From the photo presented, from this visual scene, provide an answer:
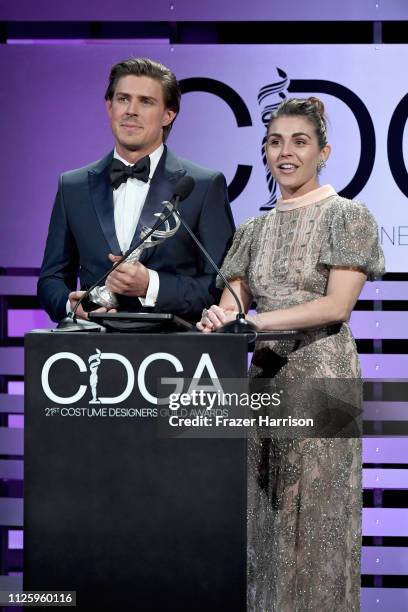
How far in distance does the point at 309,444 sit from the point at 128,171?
110 cm

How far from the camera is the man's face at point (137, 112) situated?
3049mm

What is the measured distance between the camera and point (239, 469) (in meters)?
2.03

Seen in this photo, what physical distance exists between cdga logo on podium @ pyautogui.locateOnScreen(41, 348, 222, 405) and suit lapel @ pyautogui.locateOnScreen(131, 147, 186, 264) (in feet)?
3.25

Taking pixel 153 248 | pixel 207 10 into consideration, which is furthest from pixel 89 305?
pixel 207 10

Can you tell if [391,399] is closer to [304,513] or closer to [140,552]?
[304,513]

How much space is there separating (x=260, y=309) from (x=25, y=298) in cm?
170

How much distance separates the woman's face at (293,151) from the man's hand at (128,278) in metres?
0.54

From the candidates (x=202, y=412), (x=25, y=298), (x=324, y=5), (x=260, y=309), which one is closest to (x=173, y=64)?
(x=324, y=5)

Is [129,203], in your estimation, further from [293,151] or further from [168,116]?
[293,151]

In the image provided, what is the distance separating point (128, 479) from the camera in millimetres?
2025

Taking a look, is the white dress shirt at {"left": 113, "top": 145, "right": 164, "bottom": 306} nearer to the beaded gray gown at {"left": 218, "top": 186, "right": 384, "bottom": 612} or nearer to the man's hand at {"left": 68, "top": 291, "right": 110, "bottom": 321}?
the man's hand at {"left": 68, "top": 291, "right": 110, "bottom": 321}

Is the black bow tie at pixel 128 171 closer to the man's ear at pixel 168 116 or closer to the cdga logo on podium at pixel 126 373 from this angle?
the man's ear at pixel 168 116

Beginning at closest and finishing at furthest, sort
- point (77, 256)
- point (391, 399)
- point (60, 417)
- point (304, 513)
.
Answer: point (60, 417), point (304, 513), point (77, 256), point (391, 399)

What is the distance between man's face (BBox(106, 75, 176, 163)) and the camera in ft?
10.0
